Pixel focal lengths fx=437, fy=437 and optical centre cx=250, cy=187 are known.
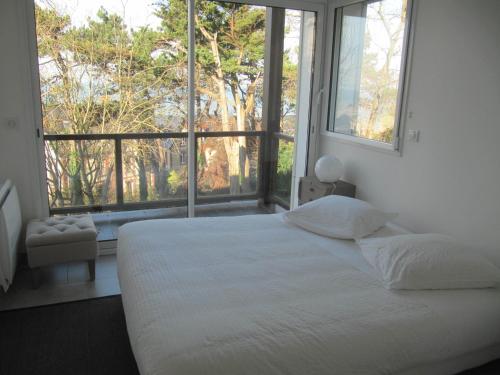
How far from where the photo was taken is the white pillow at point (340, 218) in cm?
286

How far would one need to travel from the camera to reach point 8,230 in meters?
2.98

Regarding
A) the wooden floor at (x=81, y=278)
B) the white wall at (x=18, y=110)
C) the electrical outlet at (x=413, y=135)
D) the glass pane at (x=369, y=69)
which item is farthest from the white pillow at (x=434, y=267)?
the white wall at (x=18, y=110)

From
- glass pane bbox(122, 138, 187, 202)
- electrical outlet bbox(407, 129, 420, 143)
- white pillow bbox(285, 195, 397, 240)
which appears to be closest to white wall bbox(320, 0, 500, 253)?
electrical outlet bbox(407, 129, 420, 143)

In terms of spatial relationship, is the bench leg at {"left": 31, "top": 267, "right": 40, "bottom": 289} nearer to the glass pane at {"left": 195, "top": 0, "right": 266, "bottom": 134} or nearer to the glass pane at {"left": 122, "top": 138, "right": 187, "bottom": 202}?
the glass pane at {"left": 122, "top": 138, "right": 187, "bottom": 202}

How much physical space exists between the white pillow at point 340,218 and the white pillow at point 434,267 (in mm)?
451

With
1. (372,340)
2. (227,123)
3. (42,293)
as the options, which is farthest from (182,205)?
(372,340)

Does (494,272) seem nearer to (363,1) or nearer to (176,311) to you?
(176,311)

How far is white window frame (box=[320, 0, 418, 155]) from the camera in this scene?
10.4 feet

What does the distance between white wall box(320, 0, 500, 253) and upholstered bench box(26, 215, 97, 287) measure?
2.37 m

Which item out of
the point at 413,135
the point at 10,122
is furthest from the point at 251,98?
the point at 10,122

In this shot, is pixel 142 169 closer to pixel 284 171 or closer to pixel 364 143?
pixel 284 171

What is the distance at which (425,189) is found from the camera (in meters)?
3.13

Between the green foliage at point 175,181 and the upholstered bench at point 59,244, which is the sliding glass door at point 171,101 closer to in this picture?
the green foliage at point 175,181

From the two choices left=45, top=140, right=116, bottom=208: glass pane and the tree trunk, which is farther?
the tree trunk
